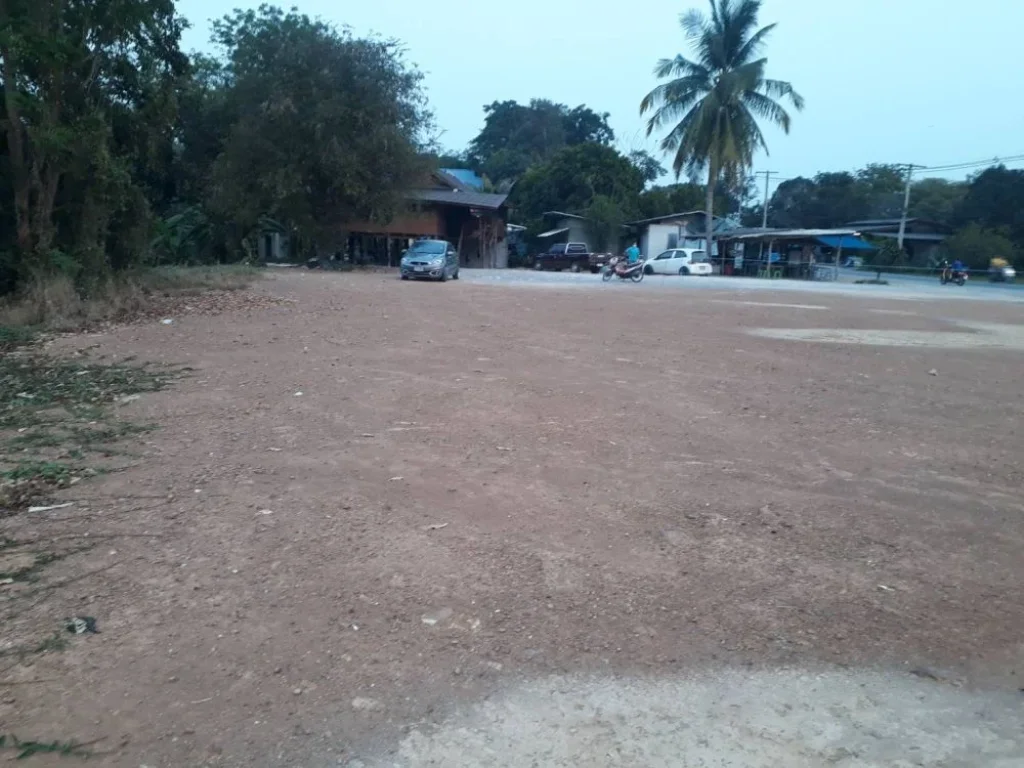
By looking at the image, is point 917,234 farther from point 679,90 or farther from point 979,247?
point 679,90

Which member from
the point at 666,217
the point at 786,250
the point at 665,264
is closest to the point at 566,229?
the point at 666,217

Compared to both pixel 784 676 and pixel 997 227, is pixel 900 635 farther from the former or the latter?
pixel 997 227

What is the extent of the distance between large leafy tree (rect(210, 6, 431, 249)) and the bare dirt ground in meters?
25.2

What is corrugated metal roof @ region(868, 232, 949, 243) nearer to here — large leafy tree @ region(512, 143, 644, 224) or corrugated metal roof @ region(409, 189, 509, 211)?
large leafy tree @ region(512, 143, 644, 224)

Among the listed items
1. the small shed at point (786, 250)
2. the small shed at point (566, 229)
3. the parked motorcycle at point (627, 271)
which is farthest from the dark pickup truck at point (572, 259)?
the parked motorcycle at point (627, 271)

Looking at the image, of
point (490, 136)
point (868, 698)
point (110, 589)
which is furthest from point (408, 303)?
point (490, 136)

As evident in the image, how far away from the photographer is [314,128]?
3272 cm

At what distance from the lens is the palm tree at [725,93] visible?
41.6m

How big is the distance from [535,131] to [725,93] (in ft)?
140

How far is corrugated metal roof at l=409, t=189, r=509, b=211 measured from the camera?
44594 mm

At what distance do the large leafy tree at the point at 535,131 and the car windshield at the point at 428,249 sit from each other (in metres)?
47.8

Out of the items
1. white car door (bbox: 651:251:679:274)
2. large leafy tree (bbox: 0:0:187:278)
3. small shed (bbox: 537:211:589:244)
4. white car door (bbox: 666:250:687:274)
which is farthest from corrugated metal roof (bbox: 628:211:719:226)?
large leafy tree (bbox: 0:0:187:278)

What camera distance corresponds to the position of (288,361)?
10.9 m

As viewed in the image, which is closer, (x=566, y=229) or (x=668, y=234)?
(x=668, y=234)
